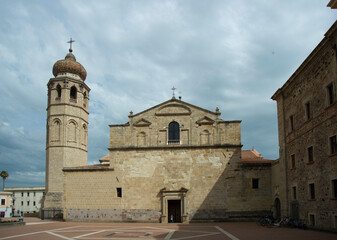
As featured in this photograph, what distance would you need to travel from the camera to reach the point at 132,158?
99.7 feet

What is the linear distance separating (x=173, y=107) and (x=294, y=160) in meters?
12.2

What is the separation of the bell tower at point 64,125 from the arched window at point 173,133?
15.5m

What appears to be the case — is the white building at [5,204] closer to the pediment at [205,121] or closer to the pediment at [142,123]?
the pediment at [142,123]

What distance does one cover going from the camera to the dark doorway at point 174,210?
2941cm

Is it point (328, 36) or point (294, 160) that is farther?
point (294, 160)

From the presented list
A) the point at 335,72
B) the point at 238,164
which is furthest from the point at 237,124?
the point at 335,72

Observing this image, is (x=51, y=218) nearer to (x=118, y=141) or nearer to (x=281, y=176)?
(x=118, y=141)

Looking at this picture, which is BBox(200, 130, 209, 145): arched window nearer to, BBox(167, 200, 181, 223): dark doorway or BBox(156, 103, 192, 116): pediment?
BBox(156, 103, 192, 116): pediment

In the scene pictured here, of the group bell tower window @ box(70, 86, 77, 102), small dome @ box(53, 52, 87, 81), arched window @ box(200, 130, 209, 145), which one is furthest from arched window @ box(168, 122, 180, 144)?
small dome @ box(53, 52, 87, 81)

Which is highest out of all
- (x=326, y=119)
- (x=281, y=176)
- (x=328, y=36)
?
(x=328, y=36)

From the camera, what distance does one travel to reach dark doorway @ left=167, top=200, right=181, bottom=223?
29.4 metres

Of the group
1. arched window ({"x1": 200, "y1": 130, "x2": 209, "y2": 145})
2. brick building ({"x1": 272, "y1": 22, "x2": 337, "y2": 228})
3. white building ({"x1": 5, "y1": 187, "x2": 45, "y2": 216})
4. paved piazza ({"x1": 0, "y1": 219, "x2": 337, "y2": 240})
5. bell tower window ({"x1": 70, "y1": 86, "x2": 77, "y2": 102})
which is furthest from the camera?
white building ({"x1": 5, "y1": 187, "x2": 45, "y2": 216})

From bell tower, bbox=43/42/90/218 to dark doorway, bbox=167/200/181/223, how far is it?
590 inches

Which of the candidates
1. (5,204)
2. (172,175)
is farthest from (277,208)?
(5,204)
